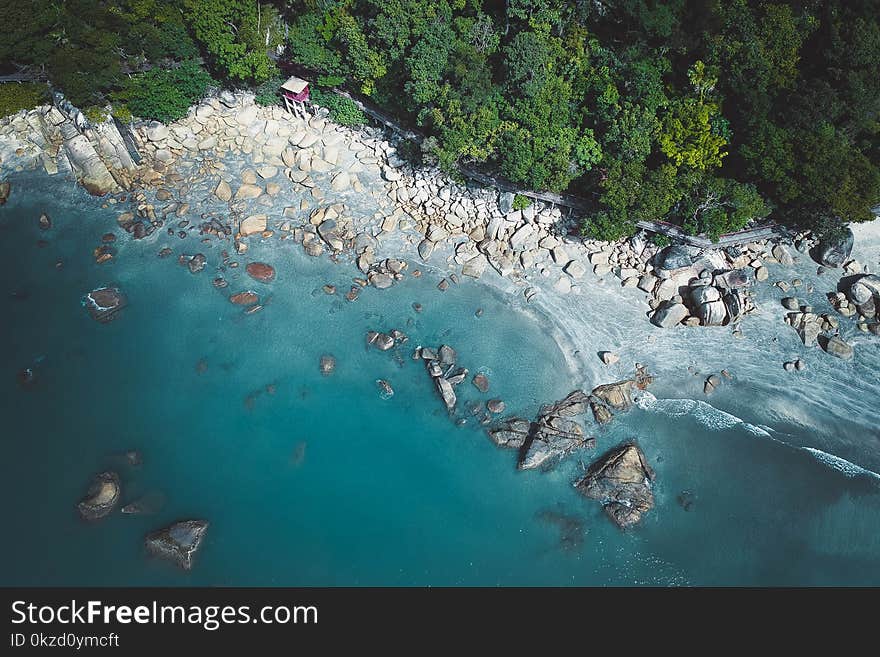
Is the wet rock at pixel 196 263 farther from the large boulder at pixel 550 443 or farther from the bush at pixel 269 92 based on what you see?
the large boulder at pixel 550 443

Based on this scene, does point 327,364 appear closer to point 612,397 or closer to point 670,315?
point 612,397

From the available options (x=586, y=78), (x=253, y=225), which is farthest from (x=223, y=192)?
(x=586, y=78)

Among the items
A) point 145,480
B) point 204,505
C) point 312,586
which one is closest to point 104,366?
point 145,480

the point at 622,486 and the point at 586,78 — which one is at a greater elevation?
the point at 586,78

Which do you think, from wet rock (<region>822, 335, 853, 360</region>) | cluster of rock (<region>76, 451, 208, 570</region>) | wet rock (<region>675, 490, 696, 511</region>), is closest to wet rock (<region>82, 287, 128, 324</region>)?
cluster of rock (<region>76, 451, 208, 570</region>)

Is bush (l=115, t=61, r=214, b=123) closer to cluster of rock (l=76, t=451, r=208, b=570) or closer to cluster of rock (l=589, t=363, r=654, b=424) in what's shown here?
cluster of rock (l=76, t=451, r=208, b=570)

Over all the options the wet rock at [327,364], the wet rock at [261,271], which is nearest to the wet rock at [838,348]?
the wet rock at [327,364]
